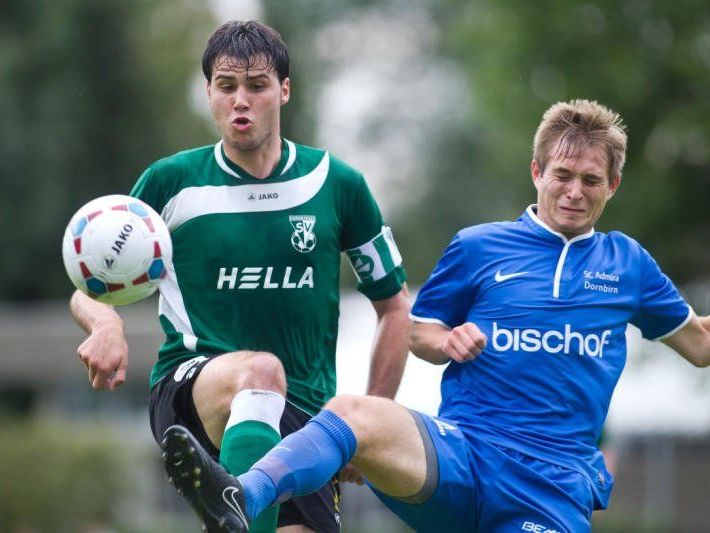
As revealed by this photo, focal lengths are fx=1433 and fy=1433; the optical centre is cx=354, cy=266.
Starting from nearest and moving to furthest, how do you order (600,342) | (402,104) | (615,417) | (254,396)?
(254,396), (600,342), (615,417), (402,104)

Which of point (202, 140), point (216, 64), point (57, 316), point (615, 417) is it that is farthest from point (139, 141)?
point (216, 64)

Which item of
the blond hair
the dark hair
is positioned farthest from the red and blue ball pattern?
the blond hair

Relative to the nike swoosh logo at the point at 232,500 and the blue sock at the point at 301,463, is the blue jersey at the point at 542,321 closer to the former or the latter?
the blue sock at the point at 301,463

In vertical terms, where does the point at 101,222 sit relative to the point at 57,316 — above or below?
above

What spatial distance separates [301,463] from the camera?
5457mm

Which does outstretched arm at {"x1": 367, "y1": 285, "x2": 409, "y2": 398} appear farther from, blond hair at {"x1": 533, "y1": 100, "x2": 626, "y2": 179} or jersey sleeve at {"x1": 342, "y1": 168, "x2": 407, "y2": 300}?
blond hair at {"x1": 533, "y1": 100, "x2": 626, "y2": 179}

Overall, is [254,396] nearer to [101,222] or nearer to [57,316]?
[101,222]

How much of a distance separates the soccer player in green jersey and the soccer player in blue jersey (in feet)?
1.69

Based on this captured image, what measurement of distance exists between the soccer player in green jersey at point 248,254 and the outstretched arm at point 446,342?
507 millimetres

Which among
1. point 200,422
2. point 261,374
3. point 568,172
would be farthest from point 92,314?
point 568,172

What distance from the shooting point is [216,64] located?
6539 mm

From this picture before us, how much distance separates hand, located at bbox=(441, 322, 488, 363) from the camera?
236 inches

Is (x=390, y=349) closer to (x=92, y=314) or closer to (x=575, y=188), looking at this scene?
(x=575, y=188)

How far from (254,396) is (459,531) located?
108cm
